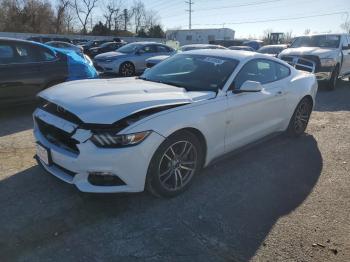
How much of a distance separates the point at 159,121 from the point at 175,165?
0.61 metres

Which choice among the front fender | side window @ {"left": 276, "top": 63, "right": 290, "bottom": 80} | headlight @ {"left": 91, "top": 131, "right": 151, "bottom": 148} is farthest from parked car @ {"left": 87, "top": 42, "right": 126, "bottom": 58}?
headlight @ {"left": 91, "top": 131, "right": 151, "bottom": 148}

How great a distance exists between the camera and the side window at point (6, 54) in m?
6.47

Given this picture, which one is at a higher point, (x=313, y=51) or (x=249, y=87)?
(x=313, y=51)

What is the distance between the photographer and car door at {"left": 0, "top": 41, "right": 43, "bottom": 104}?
642 cm

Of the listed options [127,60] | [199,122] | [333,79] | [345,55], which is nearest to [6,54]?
[199,122]

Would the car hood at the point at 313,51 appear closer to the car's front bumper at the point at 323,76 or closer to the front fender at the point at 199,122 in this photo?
the car's front bumper at the point at 323,76

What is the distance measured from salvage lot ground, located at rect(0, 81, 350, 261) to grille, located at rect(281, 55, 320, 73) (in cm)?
612

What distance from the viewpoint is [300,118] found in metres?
6.02

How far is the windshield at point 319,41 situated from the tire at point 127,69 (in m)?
6.08

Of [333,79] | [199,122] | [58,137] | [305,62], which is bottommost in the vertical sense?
[333,79]

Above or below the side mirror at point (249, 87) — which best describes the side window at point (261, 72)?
above

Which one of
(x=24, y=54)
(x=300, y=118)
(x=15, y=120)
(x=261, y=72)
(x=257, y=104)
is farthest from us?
(x=24, y=54)

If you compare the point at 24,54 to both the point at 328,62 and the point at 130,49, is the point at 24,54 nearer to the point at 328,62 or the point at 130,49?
the point at 130,49

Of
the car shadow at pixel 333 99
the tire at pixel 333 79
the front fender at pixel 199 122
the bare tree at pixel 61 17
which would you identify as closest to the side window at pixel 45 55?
the front fender at pixel 199 122
